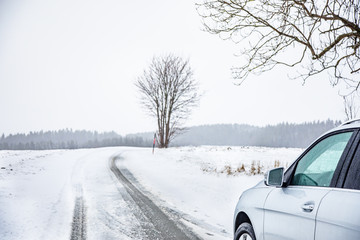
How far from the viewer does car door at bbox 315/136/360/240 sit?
1.69m

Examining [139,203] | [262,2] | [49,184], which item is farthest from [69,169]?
[262,2]

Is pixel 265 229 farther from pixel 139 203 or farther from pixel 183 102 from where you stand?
pixel 183 102

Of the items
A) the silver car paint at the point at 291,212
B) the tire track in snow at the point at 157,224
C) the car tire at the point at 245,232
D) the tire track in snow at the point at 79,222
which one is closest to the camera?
the silver car paint at the point at 291,212

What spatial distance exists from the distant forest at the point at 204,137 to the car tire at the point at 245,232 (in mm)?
103916

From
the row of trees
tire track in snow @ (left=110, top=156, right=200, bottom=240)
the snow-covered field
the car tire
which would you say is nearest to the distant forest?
the row of trees

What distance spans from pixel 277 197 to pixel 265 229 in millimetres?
365

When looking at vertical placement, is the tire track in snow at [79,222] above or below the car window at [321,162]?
below

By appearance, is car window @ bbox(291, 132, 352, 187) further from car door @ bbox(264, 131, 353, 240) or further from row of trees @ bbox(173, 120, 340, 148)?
row of trees @ bbox(173, 120, 340, 148)

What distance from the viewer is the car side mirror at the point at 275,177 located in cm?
275

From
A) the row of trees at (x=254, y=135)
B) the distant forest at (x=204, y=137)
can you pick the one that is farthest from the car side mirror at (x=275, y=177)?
the distant forest at (x=204, y=137)

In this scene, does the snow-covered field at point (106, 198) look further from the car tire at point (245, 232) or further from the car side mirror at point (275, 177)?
the car tire at point (245, 232)

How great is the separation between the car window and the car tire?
861mm

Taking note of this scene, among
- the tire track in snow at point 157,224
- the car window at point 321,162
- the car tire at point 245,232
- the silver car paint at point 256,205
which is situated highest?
the car window at point 321,162

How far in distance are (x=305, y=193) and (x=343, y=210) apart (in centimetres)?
57
